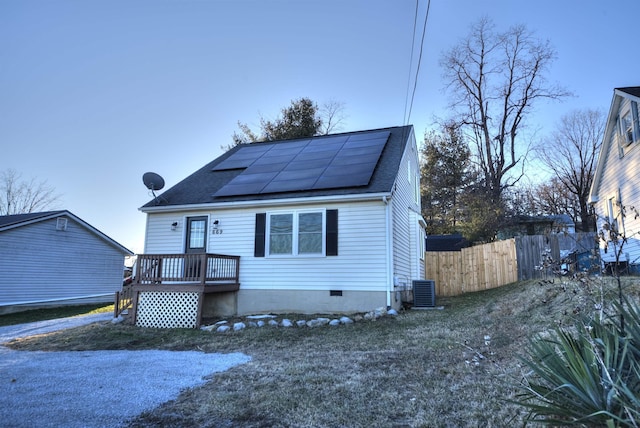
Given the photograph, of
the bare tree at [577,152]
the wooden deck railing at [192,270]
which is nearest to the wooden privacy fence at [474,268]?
Result: the wooden deck railing at [192,270]

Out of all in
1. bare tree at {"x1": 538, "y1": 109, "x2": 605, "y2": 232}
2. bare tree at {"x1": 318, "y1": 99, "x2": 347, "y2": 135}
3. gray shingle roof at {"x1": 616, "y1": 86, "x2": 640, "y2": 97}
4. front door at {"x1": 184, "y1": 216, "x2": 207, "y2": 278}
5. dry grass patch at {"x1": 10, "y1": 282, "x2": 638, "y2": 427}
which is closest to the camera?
dry grass patch at {"x1": 10, "y1": 282, "x2": 638, "y2": 427}

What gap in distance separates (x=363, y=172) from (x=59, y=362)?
7.78m

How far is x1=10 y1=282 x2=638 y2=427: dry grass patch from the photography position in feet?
11.0

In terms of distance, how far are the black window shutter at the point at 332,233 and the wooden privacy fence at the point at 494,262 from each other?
6935 millimetres

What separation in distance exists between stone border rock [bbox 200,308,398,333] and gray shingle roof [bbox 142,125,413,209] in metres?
3.00

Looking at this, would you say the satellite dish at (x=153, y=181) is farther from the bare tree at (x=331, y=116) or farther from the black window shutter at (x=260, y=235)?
the bare tree at (x=331, y=116)

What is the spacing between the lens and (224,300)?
34.7 ft

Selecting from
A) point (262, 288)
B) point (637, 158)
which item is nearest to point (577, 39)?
point (637, 158)

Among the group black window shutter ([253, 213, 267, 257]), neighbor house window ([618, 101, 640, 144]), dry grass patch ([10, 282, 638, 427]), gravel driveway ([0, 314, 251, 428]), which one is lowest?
gravel driveway ([0, 314, 251, 428])

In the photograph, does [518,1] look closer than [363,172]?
Yes

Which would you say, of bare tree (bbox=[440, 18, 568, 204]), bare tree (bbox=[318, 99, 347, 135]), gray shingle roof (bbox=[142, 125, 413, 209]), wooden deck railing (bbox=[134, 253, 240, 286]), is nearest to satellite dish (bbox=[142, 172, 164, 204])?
gray shingle roof (bbox=[142, 125, 413, 209])

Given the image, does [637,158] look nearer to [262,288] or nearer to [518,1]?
[518,1]

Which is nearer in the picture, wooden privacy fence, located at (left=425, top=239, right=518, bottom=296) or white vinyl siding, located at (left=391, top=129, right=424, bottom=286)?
white vinyl siding, located at (left=391, top=129, right=424, bottom=286)

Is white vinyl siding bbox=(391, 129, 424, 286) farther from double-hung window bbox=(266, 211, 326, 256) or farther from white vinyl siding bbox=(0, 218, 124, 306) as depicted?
white vinyl siding bbox=(0, 218, 124, 306)
